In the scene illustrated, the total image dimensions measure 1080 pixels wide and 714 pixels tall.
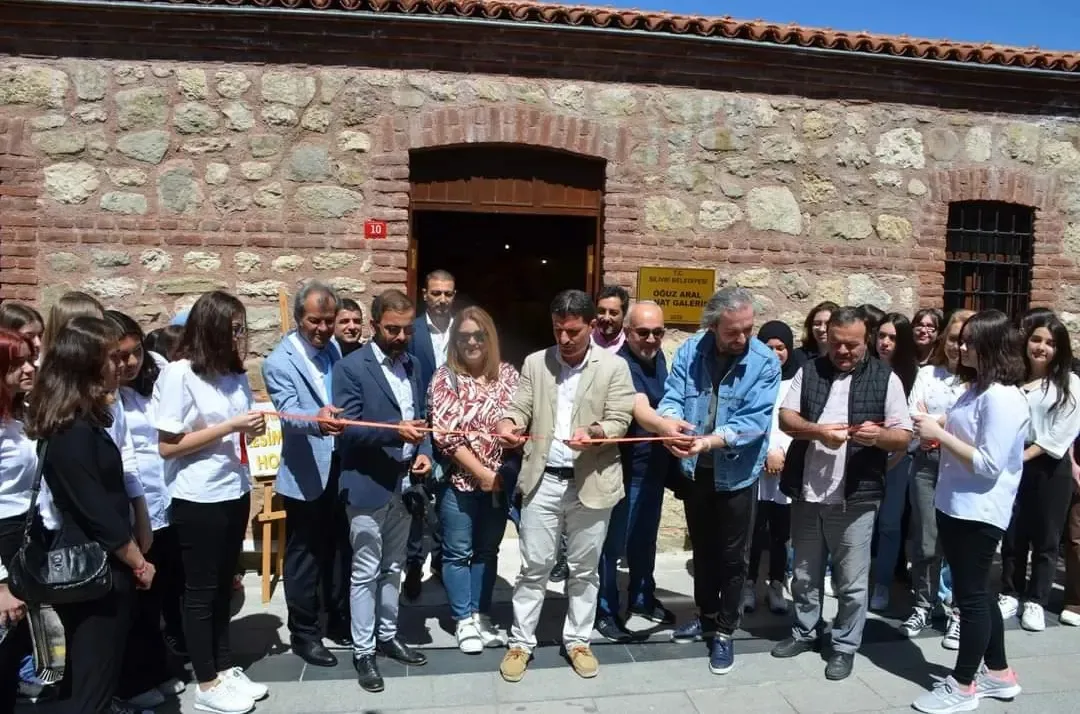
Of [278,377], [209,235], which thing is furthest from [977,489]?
[209,235]

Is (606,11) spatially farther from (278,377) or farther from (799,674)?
(799,674)

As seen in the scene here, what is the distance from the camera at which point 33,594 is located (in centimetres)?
265

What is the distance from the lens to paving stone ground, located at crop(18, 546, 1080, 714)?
144 inches

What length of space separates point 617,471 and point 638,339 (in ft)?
2.97

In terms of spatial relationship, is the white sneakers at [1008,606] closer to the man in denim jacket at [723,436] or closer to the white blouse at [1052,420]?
the white blouse at [1052,420]

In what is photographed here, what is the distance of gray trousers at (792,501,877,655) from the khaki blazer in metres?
1.08

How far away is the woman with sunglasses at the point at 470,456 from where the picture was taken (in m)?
4.05

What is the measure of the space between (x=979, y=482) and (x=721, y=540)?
4.15 ft

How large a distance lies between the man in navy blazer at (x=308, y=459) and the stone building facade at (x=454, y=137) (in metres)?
2.15

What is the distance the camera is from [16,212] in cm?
566

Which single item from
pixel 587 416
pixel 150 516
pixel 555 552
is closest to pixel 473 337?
pixel 587 416

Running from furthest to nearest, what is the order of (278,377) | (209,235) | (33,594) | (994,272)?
(994,272)
(209,235)
(278,377)
(33,594)

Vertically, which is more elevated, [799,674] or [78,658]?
[78,658]

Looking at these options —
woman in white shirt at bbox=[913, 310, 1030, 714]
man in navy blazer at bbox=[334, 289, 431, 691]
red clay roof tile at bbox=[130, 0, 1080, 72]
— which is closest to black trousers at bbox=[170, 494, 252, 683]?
man in navy blazer at bbox=[334, 289, 431, 691]
